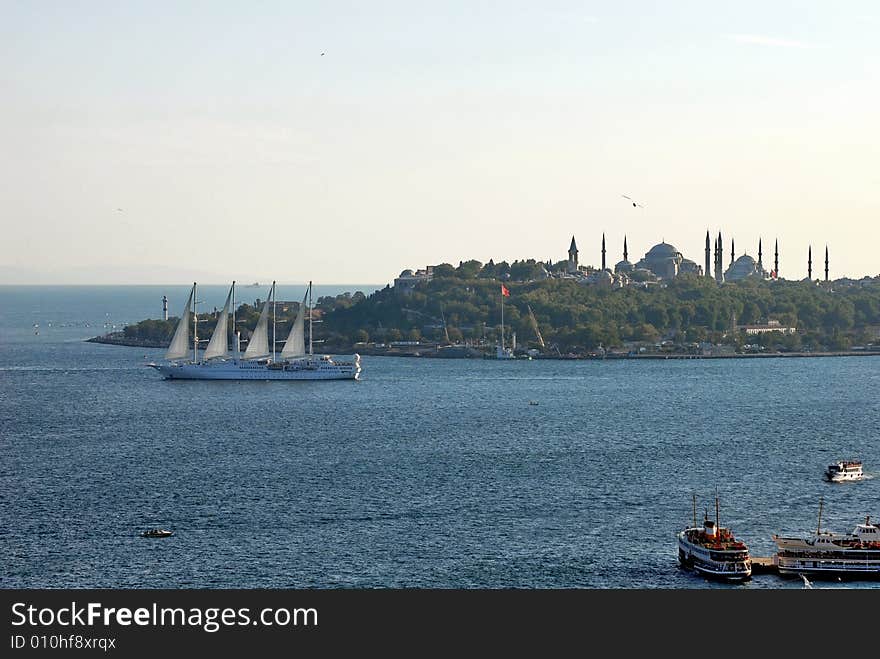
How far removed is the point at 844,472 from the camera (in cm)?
4228

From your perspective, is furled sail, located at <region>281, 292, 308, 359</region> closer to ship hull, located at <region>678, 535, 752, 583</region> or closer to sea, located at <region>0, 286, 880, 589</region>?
sea, located at <region>0, 286, 880, 589</region>

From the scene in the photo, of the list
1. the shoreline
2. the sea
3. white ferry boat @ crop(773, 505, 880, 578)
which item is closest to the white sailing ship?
the sea

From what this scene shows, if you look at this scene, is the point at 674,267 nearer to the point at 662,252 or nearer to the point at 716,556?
the point at 662,252

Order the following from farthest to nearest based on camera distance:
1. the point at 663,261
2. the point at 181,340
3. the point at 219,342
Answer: the point at 663,261, the point at 219,342, the point at 181,340

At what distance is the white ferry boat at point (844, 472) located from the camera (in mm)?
41969

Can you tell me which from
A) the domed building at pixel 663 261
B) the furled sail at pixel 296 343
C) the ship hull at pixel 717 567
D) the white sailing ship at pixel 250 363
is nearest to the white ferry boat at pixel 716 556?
the ship hull at pixel 717 567

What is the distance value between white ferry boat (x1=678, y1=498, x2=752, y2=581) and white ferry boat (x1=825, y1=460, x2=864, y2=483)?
1227cm

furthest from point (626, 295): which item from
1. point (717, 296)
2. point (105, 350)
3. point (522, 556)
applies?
point (522, 556)

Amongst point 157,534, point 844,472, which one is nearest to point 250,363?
point 844,472

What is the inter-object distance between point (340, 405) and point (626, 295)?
74.8m

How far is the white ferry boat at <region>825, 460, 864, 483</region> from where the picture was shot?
138 feet

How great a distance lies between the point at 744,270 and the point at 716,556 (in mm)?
139262

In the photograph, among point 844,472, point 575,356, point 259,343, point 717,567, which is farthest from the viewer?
point 575,356

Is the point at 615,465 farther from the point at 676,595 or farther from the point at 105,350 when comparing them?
the point at 105,350
